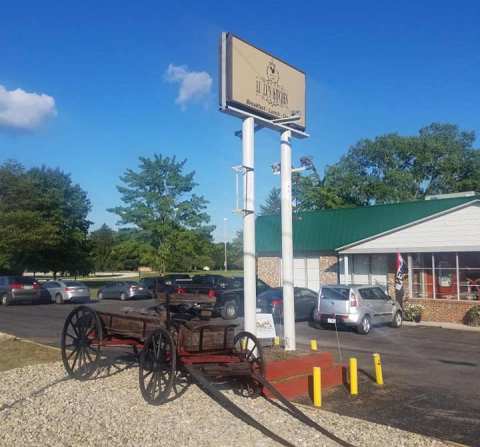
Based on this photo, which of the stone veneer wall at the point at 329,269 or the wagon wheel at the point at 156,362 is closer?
the wagon wheel at the point at 156,362

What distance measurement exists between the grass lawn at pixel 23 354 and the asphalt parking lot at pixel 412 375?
1256 millimetres

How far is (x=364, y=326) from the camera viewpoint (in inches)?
710

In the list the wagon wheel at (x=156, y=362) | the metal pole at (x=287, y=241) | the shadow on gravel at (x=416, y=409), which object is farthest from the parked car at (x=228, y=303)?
the wagon wheel at (x=156, y=362)

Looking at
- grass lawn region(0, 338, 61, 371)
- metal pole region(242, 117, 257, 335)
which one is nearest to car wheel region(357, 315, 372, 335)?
metal pole region(242, 117, 257, 335)

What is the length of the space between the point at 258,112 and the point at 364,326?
9487 mm

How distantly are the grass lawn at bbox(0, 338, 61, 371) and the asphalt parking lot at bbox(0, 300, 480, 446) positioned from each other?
126 centimetres

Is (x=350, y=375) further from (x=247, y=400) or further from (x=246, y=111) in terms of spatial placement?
(x=246, y=111)

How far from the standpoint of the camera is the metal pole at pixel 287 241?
1091 cm

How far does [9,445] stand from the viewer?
648 cm

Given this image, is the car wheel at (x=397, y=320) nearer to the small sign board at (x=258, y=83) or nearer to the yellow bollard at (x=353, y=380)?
the small sign board at (x=258, y=83)

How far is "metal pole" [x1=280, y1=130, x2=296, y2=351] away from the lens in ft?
35.8

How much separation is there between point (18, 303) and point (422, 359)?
2459 cm

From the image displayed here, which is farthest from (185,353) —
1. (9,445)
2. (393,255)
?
(393,255)

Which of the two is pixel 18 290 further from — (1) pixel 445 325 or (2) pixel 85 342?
(2) pixel 85 342
